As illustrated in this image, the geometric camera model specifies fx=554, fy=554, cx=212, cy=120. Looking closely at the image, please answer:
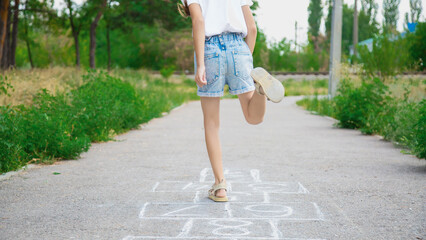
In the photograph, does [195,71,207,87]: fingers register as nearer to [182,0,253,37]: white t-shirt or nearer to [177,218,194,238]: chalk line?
[182,0,253,37]: white t-shirt

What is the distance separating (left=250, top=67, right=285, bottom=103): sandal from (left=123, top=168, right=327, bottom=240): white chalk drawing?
96 cm

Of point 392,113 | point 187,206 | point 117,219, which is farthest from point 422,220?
point 392,113

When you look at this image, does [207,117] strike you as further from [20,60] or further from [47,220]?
[20,60]

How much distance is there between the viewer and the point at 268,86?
4.69 metres

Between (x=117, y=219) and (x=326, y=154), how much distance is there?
479 centimetres

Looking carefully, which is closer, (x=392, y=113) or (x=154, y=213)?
(x=154, y=213)

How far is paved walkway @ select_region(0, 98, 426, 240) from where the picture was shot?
159 inches

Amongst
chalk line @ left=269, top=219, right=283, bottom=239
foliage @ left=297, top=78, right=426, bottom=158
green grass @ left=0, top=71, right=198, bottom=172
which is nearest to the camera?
chalk line @ left=269, top=219, right=283, bottom=239

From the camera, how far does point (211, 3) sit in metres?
4.80

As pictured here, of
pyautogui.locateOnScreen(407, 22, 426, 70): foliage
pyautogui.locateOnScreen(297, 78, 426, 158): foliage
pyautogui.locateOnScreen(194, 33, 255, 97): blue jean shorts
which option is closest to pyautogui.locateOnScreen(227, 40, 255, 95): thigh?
pyautogui.locateOnScreen(194, 33, 255, 97): blue jean shorts

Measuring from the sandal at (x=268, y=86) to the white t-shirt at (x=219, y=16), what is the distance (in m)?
0.46

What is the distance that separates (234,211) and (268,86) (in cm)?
109

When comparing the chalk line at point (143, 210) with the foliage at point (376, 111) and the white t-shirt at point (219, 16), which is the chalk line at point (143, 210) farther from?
the foliage at point (376, 111)

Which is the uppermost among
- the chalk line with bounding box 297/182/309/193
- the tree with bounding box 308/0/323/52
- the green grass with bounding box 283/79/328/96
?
the tree with bounding box 308/0/323/52
